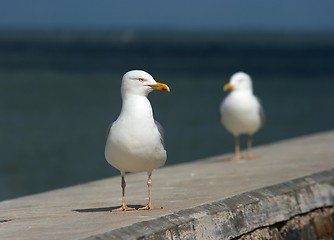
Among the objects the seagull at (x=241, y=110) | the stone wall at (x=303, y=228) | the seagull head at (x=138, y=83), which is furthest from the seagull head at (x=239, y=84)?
the seagull head at (x=138, y=83)

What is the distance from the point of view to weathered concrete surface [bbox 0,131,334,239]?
8156 millimetres

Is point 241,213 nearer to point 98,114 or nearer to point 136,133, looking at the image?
point 136,133

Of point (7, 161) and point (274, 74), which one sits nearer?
point (7, 161)

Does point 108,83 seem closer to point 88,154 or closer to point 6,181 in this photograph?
point 88,154

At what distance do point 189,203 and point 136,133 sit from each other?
2.58 ft

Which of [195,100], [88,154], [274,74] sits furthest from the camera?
[274,74]

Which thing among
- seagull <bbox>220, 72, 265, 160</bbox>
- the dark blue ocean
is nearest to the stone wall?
seagull <bbox>220, 72, 265, 160</bbox>

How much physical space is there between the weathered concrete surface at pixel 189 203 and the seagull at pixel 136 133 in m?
0.36

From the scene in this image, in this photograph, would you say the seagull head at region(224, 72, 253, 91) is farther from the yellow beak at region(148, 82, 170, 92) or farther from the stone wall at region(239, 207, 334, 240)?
the yellow beak at region(148, 82, 170, 92)

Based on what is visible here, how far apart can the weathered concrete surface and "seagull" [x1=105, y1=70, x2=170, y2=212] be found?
0.36 metres

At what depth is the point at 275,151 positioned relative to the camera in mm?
13789

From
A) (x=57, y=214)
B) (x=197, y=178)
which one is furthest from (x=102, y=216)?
(x=197, y=178)

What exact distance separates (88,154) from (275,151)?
1119 cm

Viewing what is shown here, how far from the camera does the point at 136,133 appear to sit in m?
8.56
